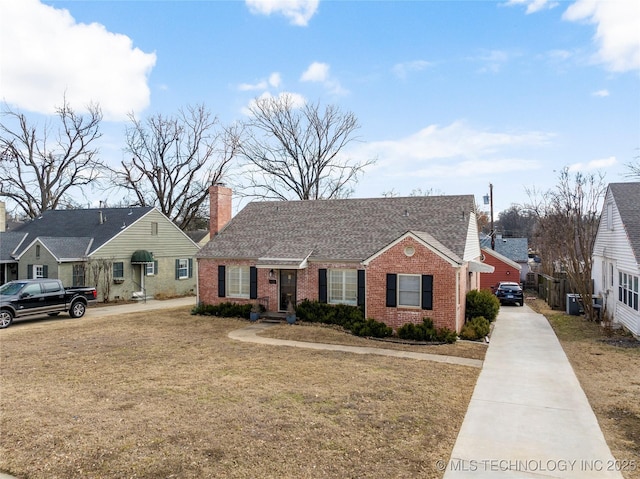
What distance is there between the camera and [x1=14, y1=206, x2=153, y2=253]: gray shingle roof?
85.4 ft

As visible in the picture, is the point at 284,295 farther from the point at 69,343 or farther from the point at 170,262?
the point at 170,262

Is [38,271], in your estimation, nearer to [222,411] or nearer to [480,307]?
[222,411]

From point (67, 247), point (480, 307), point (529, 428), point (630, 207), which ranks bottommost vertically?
point (529, 428)

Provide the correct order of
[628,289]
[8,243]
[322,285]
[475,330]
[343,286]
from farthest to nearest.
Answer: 1. [8,243]
2. [322,285]
3. [343,286]
4. [628,289]
5. [475,330]

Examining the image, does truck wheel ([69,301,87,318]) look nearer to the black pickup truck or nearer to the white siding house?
the black pickup truck

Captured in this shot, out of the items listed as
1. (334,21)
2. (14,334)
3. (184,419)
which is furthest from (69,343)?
(334,21)

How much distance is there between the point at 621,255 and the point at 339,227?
11076mm

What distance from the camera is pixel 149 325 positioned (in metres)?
17.0

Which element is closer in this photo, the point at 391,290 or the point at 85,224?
the point at 391,290

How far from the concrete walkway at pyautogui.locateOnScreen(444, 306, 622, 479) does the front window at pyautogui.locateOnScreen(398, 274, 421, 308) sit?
3474mm

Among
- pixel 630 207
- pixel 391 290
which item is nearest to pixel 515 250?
pixel 630 207

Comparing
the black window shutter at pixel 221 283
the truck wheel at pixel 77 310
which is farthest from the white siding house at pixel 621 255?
the truck wheel at pixel 77 310

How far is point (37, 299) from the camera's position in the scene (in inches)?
701

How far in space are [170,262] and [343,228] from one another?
48.5 feet
